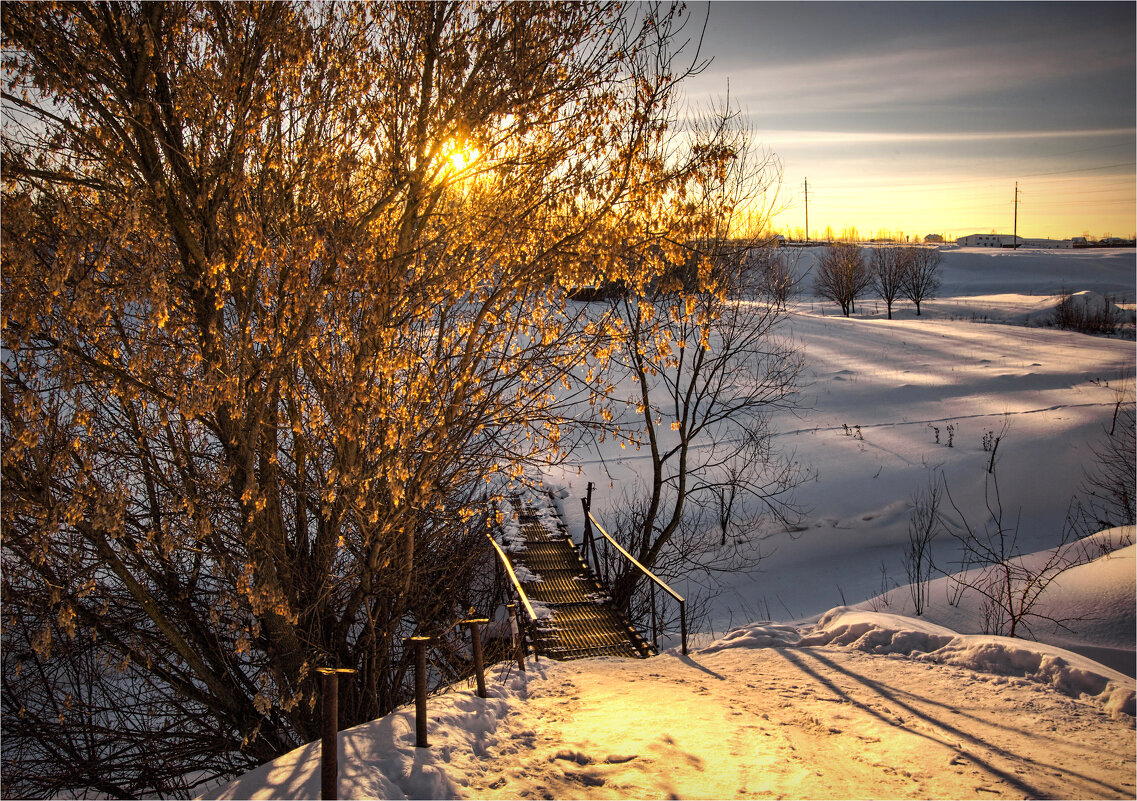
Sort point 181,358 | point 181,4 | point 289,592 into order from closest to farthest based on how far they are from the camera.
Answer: point 181,358 → point 181,4 → point 289,592

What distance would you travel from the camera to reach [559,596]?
1072 centimetres

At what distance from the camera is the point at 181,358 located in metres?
5.42

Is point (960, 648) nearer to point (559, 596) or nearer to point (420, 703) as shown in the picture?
point (420, 703)

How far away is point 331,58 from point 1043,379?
25008 mm

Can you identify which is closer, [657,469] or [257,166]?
[257,166]

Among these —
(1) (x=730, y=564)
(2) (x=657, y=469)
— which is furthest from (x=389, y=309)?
(1) (x=730, y=564)

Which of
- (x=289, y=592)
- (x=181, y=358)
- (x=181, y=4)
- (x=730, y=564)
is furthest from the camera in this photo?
(x=730, y=564)

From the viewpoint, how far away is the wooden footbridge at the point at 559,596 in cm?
901

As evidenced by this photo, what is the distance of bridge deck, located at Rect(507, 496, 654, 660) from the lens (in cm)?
905

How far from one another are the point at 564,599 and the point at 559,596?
135 millimetres

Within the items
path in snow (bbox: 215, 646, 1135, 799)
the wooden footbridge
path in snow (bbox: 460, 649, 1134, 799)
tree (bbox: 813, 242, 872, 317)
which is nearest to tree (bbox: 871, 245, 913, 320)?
tree (bbox: 813, 242, 872, 317)

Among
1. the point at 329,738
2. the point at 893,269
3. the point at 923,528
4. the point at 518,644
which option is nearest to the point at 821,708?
the point at 518,644

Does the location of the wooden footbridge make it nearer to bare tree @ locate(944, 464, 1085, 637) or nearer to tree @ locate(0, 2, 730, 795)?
tree @ locate(0, 2, 730, 795)

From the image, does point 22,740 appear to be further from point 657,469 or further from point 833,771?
point 657,469
